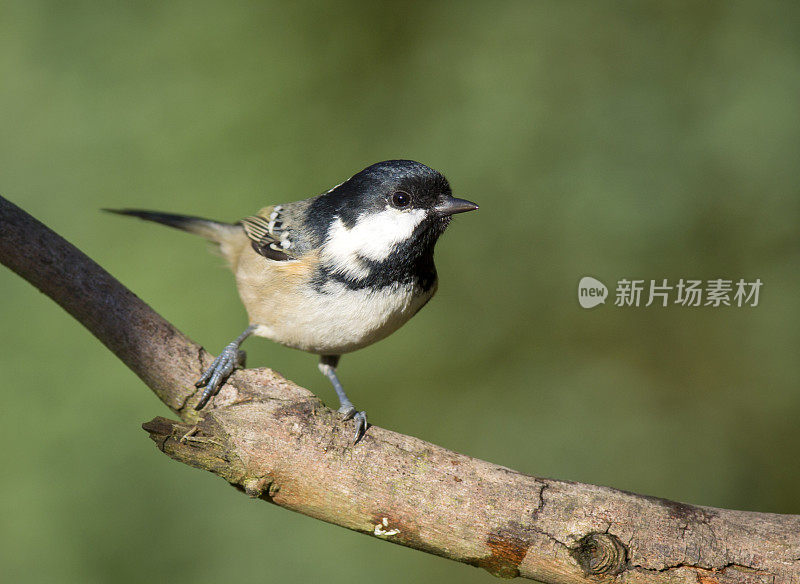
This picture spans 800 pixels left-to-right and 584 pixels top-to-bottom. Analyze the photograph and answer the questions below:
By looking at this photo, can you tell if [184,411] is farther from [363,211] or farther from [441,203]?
[441,203]

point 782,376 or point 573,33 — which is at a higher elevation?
point 573,33

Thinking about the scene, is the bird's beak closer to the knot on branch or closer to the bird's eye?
the bird's eye

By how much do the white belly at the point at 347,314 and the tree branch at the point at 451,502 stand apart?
27 cm

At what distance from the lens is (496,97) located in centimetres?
394

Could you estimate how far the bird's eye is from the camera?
2.39 meters

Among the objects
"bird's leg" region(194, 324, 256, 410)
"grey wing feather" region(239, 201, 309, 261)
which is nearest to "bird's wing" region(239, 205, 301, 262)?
"grey wing feather" region(239, 201, 309, 261)

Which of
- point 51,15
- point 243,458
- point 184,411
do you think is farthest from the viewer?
point 51,15

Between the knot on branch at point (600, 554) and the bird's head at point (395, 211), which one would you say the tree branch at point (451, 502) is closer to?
the knot on branch at point (600, 554)

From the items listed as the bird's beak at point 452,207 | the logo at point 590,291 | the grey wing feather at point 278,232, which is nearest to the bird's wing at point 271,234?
the grey wing feather at point 278,232

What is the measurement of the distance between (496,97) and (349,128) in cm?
83

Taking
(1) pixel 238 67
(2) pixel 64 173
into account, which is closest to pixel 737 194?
(1) pixel 238 67

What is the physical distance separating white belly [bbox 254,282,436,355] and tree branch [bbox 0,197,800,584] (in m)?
0.27

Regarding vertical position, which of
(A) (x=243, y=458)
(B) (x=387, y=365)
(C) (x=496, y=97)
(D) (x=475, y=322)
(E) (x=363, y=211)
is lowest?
(A) (x=243, y=458)

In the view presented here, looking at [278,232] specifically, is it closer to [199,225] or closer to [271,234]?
[271,234]
